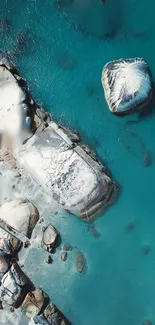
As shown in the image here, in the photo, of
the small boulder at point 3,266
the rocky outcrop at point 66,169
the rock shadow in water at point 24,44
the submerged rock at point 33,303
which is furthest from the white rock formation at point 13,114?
the submerged rock at point 33,303

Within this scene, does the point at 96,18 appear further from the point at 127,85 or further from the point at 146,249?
the point at 146,249

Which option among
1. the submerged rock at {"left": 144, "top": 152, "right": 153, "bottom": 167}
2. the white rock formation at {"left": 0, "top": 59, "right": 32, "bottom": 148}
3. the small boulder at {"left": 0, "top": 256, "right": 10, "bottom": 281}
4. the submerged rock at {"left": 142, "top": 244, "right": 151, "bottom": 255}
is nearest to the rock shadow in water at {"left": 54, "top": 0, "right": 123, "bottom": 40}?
the white rock formation at {"left": 0, "top": 59, "right": 32, "bottom": 148}

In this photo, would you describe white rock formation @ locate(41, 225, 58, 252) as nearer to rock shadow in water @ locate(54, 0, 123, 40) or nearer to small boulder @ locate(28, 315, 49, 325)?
small boulder @ locate(28, 315, 49, 325)

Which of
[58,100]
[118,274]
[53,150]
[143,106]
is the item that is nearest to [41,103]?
[58,100]

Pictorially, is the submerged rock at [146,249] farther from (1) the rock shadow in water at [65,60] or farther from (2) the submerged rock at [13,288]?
(1) the rock shadow in water at [65,60]

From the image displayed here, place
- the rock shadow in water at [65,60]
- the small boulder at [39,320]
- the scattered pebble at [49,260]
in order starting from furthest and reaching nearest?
the rock shadow in water at [65,60] < the scattered pebble at [49,260] < the small boulder at [39,320]

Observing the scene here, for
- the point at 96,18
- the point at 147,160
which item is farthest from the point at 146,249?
the point at 96,18

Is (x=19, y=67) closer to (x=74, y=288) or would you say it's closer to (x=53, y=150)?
(x=53, y=150)
